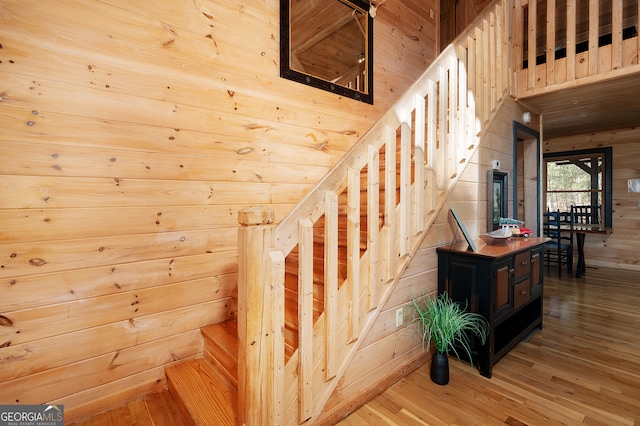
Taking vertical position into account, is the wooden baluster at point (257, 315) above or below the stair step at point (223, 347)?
above

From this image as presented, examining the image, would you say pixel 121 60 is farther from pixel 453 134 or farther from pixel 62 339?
pixel 453 134

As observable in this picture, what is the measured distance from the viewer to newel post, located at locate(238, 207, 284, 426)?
118 cm

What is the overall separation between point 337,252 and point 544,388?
1.71 m

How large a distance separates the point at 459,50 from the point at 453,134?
2.36 ft

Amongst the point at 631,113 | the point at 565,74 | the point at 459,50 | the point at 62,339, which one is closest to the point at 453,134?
the point at 459,50

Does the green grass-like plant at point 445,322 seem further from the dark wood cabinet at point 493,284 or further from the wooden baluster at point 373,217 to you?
the wooden baluster at point 373,217

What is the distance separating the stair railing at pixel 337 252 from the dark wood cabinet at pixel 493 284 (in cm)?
39

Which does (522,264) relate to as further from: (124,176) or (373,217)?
(124,176)

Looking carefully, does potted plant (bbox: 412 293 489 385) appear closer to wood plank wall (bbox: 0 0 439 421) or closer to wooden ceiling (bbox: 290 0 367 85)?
wood plank wall (bbox: 0 0 439 421)

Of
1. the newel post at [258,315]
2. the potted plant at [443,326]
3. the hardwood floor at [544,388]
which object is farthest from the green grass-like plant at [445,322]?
the newel post at [258,315]

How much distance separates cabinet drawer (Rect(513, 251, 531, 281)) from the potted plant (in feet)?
1.86

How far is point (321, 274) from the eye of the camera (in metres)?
1.90

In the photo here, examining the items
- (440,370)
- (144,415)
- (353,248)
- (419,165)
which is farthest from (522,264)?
(144,415)

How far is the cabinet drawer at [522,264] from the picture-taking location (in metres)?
2.30
